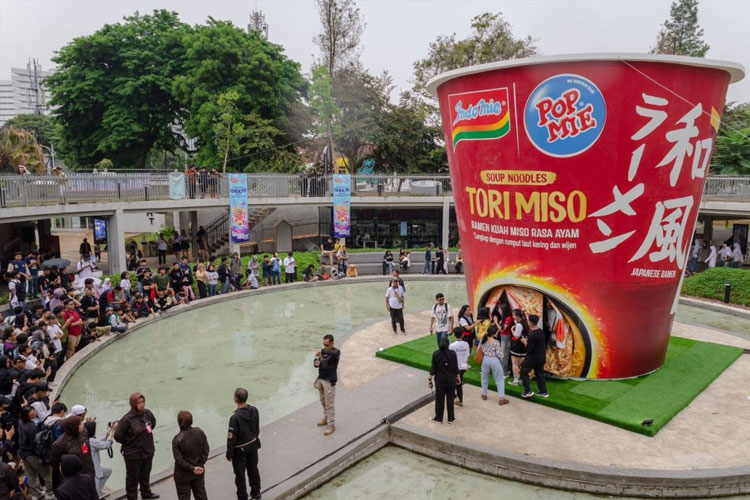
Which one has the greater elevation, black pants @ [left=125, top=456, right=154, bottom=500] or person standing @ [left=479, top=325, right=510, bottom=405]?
person standing @ [left=479, top=325, right=510, bottom=405]

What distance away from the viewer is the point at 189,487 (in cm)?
591

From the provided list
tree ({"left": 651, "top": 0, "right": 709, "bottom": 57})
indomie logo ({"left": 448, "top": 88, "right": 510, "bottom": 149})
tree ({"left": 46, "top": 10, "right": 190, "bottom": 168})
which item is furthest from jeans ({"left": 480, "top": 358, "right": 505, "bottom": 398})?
tree ({"left": 651, "top": 0, "right": 709, "bottom": 57})

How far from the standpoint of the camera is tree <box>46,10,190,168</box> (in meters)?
32.6

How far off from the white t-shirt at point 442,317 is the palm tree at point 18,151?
17214 millimetres

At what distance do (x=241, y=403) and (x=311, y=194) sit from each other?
19.6m

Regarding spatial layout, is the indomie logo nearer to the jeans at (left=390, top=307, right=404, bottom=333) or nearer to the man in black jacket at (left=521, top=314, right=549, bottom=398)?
the man in black jacket at (left=521, top=314, right=549, bottom=398)

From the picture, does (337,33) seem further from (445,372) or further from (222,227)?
(445,372)

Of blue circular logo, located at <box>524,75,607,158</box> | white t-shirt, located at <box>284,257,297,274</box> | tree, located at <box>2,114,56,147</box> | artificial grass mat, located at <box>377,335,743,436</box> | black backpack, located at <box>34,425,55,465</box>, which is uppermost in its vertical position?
tree, located at <box>2,114,56,147</box>

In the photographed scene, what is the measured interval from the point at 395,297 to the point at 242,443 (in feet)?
23.3

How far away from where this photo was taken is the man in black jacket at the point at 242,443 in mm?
6109

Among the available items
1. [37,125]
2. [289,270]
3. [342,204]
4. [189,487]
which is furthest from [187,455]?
[37,125]

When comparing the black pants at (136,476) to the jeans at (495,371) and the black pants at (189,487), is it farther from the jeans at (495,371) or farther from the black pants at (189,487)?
the jeans at (495,371)

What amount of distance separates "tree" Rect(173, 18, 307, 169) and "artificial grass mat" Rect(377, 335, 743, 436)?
20.8 m

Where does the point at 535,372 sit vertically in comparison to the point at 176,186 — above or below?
below
